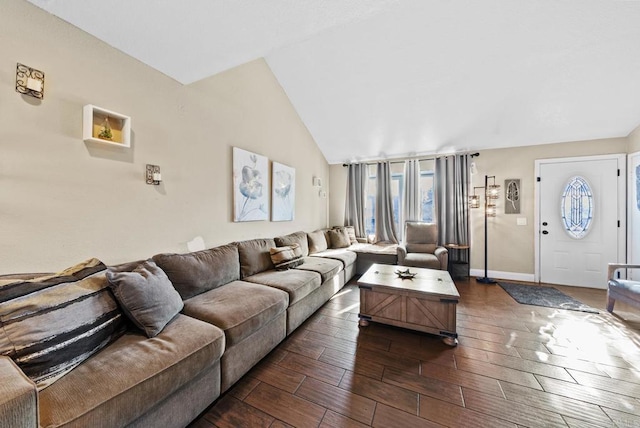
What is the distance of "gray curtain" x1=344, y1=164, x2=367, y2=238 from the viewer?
5188 millimetres

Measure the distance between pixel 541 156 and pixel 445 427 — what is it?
4.56m

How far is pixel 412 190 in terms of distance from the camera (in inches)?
189

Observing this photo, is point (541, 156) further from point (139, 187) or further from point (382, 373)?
point (139, 187)

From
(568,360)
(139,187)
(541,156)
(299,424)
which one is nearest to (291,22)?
(139,187)

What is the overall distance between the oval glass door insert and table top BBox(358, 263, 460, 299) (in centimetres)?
281

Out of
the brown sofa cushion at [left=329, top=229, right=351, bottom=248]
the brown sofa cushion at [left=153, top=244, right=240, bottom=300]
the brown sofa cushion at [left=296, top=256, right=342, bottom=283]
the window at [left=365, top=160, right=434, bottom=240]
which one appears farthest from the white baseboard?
the brown sofa cushion at [left=153, top=244, right=240, bottom=300]

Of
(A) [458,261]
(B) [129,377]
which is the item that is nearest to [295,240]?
(B) [129,377]

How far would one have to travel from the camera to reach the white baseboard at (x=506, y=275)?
402cm

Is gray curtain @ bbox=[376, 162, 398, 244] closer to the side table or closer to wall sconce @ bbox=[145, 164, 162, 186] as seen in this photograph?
the side table

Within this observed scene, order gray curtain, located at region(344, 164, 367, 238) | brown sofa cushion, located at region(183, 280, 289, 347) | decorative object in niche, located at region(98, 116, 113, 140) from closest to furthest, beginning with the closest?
brown sofa cushion, located at region(183, 280, 289, 347)
decorative object in niche, located at region(98, 116, 113, 140)
gray curtain, located at region(344, 164, 367, 238)

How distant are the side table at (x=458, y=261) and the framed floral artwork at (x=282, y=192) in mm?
2899

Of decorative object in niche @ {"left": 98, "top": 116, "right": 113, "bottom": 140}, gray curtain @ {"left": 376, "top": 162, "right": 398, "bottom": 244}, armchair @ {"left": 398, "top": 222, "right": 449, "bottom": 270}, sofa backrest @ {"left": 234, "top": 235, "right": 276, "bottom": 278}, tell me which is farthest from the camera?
gray curtain @ {"left": 376, "top": 162, "right": 398, "bottom": 244}

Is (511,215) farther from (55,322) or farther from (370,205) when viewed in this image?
(55,322)

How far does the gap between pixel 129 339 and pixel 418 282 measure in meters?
2.37
